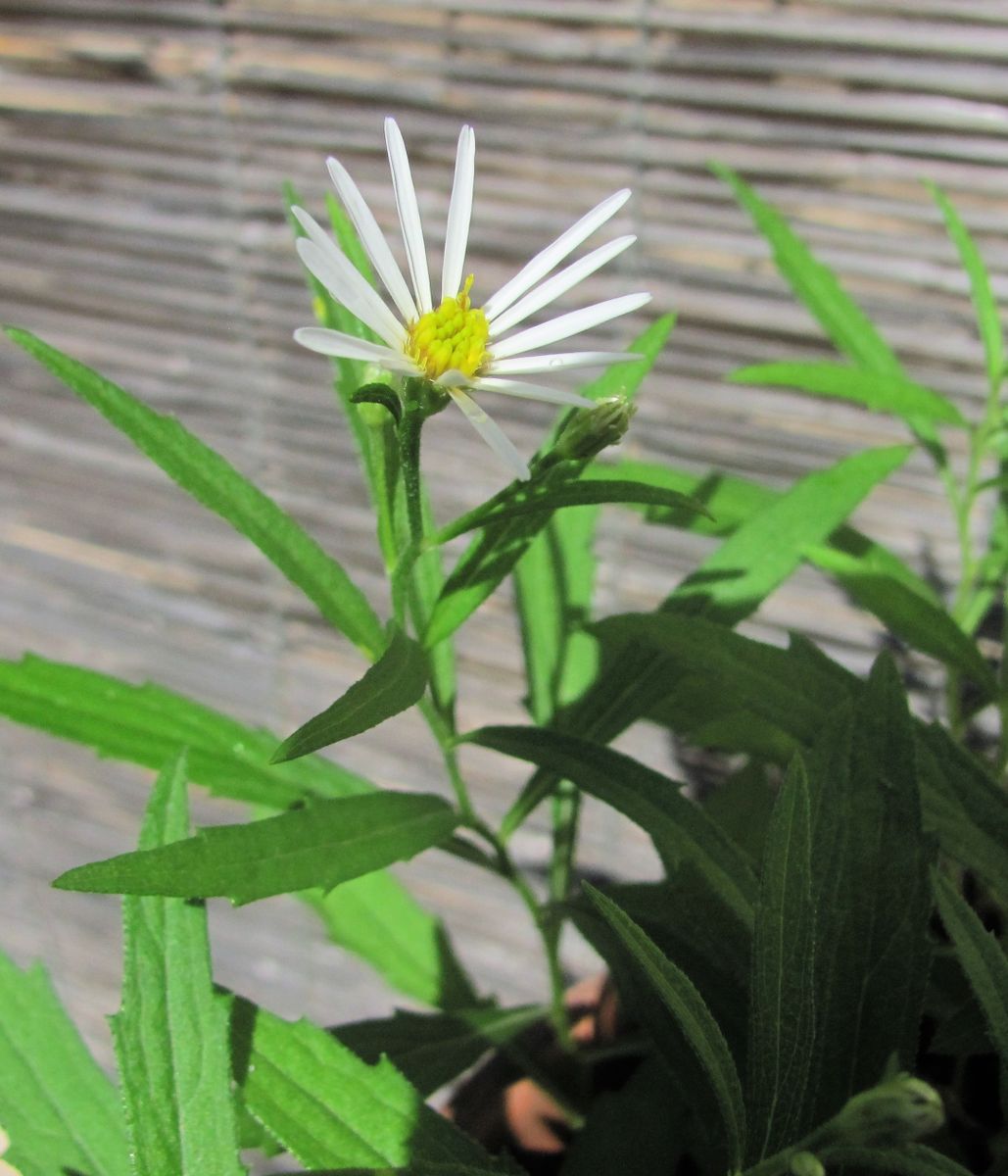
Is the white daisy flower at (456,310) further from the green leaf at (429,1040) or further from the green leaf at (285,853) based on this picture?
the green leaf at (429,1040)

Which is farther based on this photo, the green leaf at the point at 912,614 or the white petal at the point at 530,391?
the green leaf at the point at 912,614

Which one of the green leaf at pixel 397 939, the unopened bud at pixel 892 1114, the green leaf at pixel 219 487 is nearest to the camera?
the unopened bud at pixel 892 1114

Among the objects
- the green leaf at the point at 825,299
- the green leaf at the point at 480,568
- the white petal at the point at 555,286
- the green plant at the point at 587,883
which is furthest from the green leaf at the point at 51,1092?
the green leaf at the point at 825,299

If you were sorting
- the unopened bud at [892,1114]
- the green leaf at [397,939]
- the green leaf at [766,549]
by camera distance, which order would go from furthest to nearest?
the green leaf at [397,939], the green leaf at [766,549], the unopened bud at [892,1114]

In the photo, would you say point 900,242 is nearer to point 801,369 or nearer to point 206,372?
point 801,369

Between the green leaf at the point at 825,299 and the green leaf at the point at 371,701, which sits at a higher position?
the green leaf at the point at 825,299

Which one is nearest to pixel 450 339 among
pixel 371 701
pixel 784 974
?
pixel 371 701

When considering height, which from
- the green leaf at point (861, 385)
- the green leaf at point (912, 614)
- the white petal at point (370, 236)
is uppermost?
the green leaf at point (861, 385)
